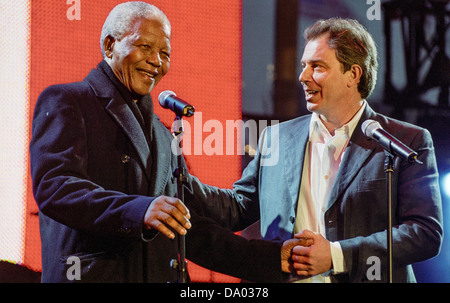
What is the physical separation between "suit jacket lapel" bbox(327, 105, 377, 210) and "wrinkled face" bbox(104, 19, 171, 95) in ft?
3.59

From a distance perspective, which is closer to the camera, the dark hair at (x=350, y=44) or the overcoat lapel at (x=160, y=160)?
the overcoat lapel at (x=160, y=160)

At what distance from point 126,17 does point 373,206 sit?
1.59 m

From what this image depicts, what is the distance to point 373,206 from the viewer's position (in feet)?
9.47

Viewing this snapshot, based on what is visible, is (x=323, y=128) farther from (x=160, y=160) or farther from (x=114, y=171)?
(x=114, y=171)

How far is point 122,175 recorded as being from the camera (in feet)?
8.43

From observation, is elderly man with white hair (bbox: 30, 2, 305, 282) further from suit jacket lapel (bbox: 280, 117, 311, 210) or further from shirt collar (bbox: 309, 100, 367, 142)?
shirt collar (bbox: 309, 100, 367, 142)

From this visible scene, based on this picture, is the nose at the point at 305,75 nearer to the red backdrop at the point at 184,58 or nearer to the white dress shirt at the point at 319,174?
the white dress shirt at the point at 319,174

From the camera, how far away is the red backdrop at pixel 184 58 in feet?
9.73

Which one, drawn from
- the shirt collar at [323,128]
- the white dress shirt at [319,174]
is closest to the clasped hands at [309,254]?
the white dress shirt at [319,174]

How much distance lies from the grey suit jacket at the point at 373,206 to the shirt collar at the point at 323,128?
39 millimetres

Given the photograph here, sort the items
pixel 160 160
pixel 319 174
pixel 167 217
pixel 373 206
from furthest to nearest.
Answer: pixel 319 174
pixel 373 206
pixel 160 160
pixel 167 217

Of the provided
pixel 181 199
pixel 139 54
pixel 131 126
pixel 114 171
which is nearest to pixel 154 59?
pixel 139 54

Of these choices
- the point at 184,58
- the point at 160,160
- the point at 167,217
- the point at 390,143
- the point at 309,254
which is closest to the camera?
the point at 167,217
